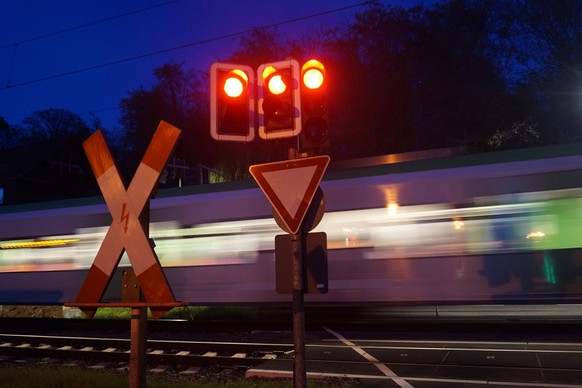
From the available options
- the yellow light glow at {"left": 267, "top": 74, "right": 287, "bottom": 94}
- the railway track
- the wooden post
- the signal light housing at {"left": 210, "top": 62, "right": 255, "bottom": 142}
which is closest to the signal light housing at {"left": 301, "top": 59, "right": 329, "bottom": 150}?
the yellow light glow at {"left": 267, "top": 74, "right": 287, "bottom": 94}

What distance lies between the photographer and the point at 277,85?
4.85m

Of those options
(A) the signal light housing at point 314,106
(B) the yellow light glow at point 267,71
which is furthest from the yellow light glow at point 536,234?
(B) the yellow light glow at point 267,71

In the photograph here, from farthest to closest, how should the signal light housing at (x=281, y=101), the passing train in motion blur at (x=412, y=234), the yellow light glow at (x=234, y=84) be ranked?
the passing train in motion blur at (x=412, y=234) < the yellow light glow at (x=234, y=84) < the signal light housing at (x=281, y=101)

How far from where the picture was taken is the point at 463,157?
10.7 metres

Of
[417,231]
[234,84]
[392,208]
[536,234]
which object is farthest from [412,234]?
[234,84]

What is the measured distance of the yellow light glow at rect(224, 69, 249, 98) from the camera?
5027mm

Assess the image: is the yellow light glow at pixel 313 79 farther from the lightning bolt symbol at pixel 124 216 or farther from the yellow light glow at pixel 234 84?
the lightning bolt symbol at pixel 124 216

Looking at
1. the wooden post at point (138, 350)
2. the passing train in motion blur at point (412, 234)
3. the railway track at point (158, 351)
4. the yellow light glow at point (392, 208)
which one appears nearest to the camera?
the wooden post at point (138, 350)

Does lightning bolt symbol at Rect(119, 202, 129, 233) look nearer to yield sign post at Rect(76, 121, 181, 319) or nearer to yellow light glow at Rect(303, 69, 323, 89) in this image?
yield sign post at Rect(76, 121, 181, 319)

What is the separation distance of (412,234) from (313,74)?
20.7 ft

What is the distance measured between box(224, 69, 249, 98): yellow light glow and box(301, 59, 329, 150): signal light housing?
622 millimetres

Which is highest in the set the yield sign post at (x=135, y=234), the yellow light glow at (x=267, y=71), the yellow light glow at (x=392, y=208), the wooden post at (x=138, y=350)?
the yellow light glow at (x=267, y=71)

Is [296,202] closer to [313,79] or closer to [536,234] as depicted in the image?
[313,79]

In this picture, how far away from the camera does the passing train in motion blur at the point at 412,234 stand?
31.7ft
